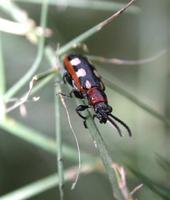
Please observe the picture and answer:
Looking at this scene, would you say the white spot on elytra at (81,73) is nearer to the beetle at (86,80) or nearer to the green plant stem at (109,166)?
the beetle at (86,80)

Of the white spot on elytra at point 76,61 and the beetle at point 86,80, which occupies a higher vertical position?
the white spot on elytra at point 76,61

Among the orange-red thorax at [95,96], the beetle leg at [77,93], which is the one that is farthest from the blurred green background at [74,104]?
the beetle leg at [77,93]

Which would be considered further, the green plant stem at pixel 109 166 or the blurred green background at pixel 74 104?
the blurred green background at pixel 74 104

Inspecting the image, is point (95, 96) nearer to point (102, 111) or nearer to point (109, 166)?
point (102, 111)

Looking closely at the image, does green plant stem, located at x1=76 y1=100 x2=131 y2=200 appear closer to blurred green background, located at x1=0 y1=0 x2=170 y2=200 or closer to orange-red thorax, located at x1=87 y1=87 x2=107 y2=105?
orange-red thorax, located at x1=87 y1=87 x2=107 y2=105

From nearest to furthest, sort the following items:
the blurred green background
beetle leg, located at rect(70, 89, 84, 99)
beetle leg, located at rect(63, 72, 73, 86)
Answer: beetle leg, located at rect(70, 89, 84, 99), beetle leg, located at rect(63, 72, 73, 86), the blurred green background

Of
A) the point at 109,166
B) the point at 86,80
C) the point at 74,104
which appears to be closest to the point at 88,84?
the point at 86,80

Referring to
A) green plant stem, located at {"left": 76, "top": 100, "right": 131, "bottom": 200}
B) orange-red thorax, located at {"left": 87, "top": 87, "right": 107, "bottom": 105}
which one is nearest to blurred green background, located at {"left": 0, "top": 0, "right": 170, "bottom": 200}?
orange-red thorax, located at {"left": 87, "top": 87, "right": 107, "bottom": 105}

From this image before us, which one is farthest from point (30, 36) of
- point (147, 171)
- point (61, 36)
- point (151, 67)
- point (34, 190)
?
point (61, 36)

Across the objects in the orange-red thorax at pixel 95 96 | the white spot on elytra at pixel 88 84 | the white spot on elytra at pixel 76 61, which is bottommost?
the orange-red thorax at pixel 95 96

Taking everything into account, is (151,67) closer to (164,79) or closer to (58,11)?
(164,79)

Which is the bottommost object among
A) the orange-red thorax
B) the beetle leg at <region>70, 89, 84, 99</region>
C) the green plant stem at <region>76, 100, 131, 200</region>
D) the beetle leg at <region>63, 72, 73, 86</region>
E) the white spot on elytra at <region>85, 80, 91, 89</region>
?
the green plant stem at <region>76, 100, 131, 200</region>

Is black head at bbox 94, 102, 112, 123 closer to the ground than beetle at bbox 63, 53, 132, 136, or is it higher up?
closer to the ground
